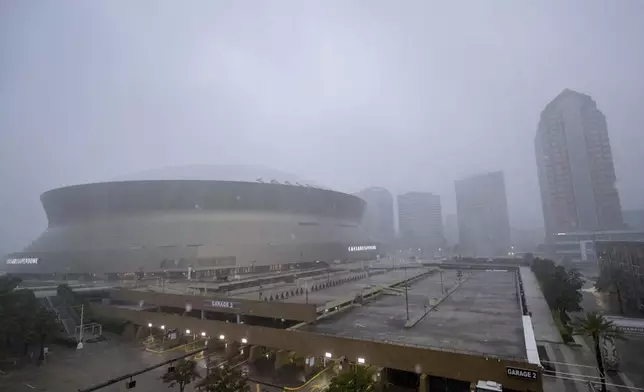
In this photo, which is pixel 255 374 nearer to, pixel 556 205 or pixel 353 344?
pixel 353 344

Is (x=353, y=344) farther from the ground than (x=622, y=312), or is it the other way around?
(x=353, y=344)

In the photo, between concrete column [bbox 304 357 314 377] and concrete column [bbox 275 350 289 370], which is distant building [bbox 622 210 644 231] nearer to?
concrete column [bbox 304 357 314 377]

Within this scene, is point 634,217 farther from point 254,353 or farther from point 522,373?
point 254,353

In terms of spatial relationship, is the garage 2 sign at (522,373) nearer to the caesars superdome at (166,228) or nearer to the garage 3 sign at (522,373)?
the garage 3 sign at (522,373)

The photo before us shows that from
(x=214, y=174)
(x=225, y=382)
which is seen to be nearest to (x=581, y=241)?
(x=214, y=174)

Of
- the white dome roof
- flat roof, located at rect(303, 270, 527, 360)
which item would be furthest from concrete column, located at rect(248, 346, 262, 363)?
the white dome roof

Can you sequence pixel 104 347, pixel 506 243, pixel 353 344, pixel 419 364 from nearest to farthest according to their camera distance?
pixel 419 364
pixel 353 344
pixel 104 347
pixel 506 243

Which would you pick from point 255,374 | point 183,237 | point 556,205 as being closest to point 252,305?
point 255,374
